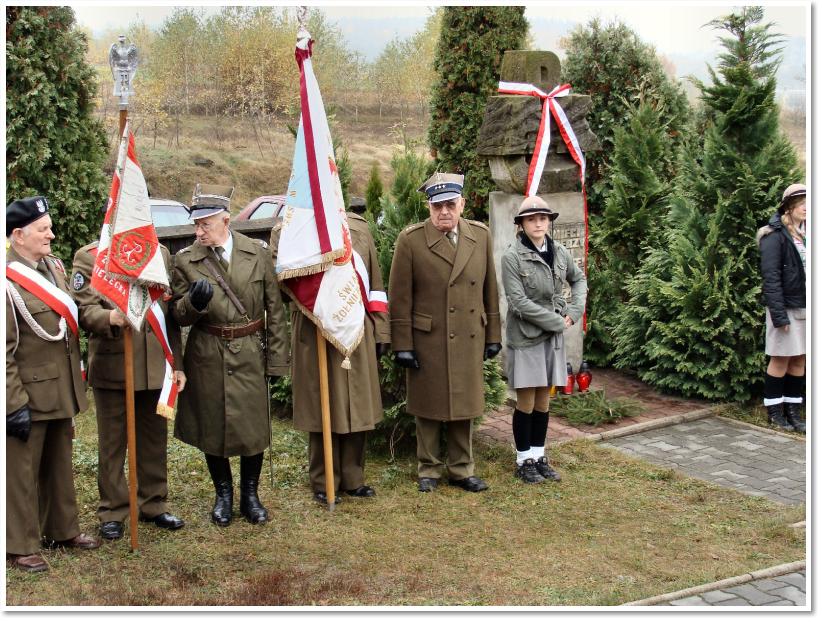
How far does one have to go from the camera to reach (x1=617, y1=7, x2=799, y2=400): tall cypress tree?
29.3 ft

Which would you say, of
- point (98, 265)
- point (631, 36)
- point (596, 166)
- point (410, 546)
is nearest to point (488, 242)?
point (410, 546)

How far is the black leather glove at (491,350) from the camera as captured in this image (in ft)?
22.3

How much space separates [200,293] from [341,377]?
4.11 feet

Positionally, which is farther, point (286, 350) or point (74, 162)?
point (74, 162)

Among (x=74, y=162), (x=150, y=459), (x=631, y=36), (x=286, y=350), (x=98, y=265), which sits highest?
(x=631, y=36)

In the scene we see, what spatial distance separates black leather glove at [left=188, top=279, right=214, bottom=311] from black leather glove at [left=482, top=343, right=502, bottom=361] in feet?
6.97

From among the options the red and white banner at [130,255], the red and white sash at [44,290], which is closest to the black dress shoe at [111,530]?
the red and white banner at [130,255]

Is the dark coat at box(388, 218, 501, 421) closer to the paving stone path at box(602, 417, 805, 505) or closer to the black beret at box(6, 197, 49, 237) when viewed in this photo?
the paving stone path at box(602, 417, 805, 505)

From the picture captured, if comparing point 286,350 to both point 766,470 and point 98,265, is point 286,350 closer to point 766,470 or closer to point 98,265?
point 98,265

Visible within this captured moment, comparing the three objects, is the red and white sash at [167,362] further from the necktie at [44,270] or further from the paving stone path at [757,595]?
the paving stone path at [757,595]

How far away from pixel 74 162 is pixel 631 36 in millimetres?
Answer: 6778

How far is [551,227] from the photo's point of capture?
28.9 feet

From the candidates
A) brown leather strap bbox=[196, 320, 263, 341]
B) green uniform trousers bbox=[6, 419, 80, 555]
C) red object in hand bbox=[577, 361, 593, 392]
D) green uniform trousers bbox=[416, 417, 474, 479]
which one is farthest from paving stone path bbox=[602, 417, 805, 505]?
green uniform trousers bbox=[6, 419, 80, 555]

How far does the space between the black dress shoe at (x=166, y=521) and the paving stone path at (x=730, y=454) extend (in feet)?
11.8
